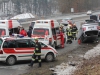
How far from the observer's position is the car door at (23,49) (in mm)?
14656

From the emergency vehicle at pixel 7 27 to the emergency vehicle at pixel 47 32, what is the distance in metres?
1.79

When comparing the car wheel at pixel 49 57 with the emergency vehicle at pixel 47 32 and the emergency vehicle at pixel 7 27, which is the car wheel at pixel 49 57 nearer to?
the emergency vehicle at pixel 47 32

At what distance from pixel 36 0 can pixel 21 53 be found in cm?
11997

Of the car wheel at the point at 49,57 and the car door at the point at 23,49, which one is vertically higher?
the car door at the point at 23,49

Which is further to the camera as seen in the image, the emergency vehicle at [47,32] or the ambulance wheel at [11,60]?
the emergency vehicle at [47,32]

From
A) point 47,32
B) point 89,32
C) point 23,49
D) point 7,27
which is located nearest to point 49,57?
point 23,49

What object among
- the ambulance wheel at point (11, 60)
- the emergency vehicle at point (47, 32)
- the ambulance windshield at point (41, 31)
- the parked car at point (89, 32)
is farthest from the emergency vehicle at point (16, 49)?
the parked car at point (89, 32)

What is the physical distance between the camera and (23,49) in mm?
14805

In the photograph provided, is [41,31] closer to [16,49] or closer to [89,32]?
[16,49]

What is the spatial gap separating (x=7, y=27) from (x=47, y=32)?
2852 millimetres

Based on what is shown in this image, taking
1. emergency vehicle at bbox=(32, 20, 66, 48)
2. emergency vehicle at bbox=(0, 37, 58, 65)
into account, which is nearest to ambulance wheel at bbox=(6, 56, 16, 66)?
emergency vehicle at bbox=(0, 37, 58, 65)

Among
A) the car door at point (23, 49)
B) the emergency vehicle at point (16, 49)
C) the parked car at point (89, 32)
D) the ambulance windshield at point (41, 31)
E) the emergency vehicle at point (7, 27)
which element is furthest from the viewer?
the parked car at point (89, 32)

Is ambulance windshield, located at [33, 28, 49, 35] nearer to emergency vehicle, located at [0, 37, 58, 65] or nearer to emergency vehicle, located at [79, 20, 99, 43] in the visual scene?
emergency vehicle, located at [0, 37, 58, 65]

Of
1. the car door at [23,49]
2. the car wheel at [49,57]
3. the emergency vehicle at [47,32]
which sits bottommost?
the car wheel at [49,57]
